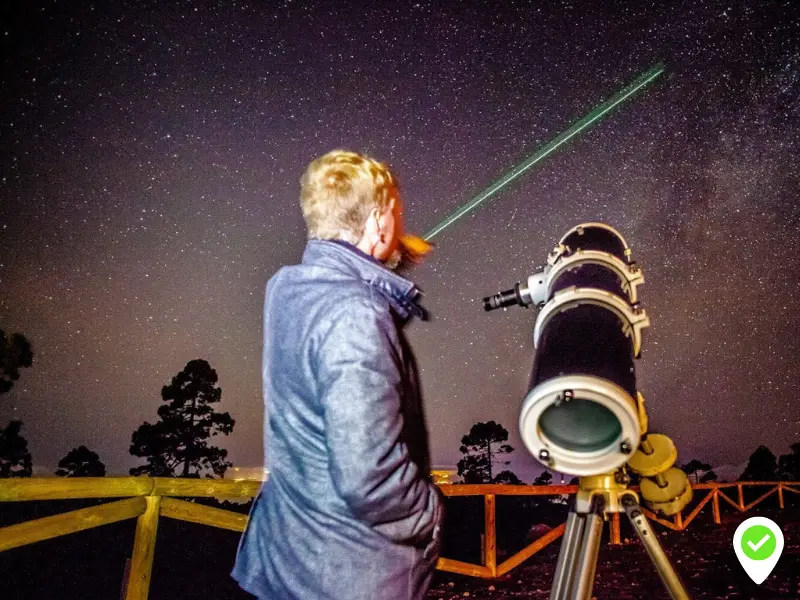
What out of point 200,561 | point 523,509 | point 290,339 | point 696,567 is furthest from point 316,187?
point 523,509

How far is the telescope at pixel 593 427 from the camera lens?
153 cm

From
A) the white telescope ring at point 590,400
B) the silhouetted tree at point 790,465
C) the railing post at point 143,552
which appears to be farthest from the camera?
the silhouetted tree at point 790,465

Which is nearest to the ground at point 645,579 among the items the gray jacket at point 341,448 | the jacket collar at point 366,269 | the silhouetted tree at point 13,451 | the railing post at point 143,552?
the railing post at point 143,552

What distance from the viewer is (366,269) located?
4.96 ft

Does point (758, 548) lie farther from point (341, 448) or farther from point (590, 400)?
point (341, 448)

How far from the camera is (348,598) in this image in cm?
131

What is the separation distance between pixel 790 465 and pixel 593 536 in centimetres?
6823

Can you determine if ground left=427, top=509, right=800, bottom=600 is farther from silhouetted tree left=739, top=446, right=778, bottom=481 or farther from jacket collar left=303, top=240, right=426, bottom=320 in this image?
silhouetted tree left=739, top=446, right=778, bottom=481

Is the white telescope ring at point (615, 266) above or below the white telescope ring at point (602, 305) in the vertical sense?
above

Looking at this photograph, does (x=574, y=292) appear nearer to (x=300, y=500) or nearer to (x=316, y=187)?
(x=316, y=187)

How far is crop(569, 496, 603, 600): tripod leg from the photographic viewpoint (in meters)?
1.57

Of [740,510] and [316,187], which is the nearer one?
[316,187]

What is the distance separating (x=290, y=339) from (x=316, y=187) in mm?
536

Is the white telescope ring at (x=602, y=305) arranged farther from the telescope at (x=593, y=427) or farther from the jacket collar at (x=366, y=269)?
the jacket collar at (x=366, y=269)
